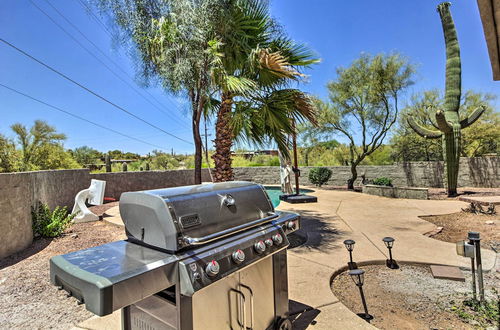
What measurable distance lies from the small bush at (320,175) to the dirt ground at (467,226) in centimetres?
669

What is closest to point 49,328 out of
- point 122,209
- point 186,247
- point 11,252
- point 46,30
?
point 122,209

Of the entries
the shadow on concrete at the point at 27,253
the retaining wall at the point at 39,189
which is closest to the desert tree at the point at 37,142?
the retaining wall at the point at 39,189

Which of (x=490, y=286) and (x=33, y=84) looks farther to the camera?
(x=33, y=84)

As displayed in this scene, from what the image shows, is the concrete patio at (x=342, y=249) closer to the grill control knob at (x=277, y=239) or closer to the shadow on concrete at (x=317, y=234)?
the shadow on concrete at (x=317, y=234)

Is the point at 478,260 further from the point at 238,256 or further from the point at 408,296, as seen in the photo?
the point at 238,256

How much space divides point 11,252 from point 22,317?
90.5 inches

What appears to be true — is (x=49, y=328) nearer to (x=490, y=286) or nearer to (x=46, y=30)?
(x=490, y=286)

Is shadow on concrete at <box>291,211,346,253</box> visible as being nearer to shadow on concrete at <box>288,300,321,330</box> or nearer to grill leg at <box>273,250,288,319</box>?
shadow on concrete at <box>288,300,321,330</box>

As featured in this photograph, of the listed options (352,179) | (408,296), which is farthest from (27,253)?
(352,179)

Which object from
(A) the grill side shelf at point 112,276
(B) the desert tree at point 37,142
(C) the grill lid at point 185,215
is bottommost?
(A) the grill side shelf at point 112,276

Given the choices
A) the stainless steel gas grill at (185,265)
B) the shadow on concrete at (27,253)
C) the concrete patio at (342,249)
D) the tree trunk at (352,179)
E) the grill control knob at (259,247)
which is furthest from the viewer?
the tree trunk at (352,179)

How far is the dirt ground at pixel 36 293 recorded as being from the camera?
2355mm

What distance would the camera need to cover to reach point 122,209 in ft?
4.91

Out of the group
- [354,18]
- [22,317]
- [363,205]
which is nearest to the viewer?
[22,317]
